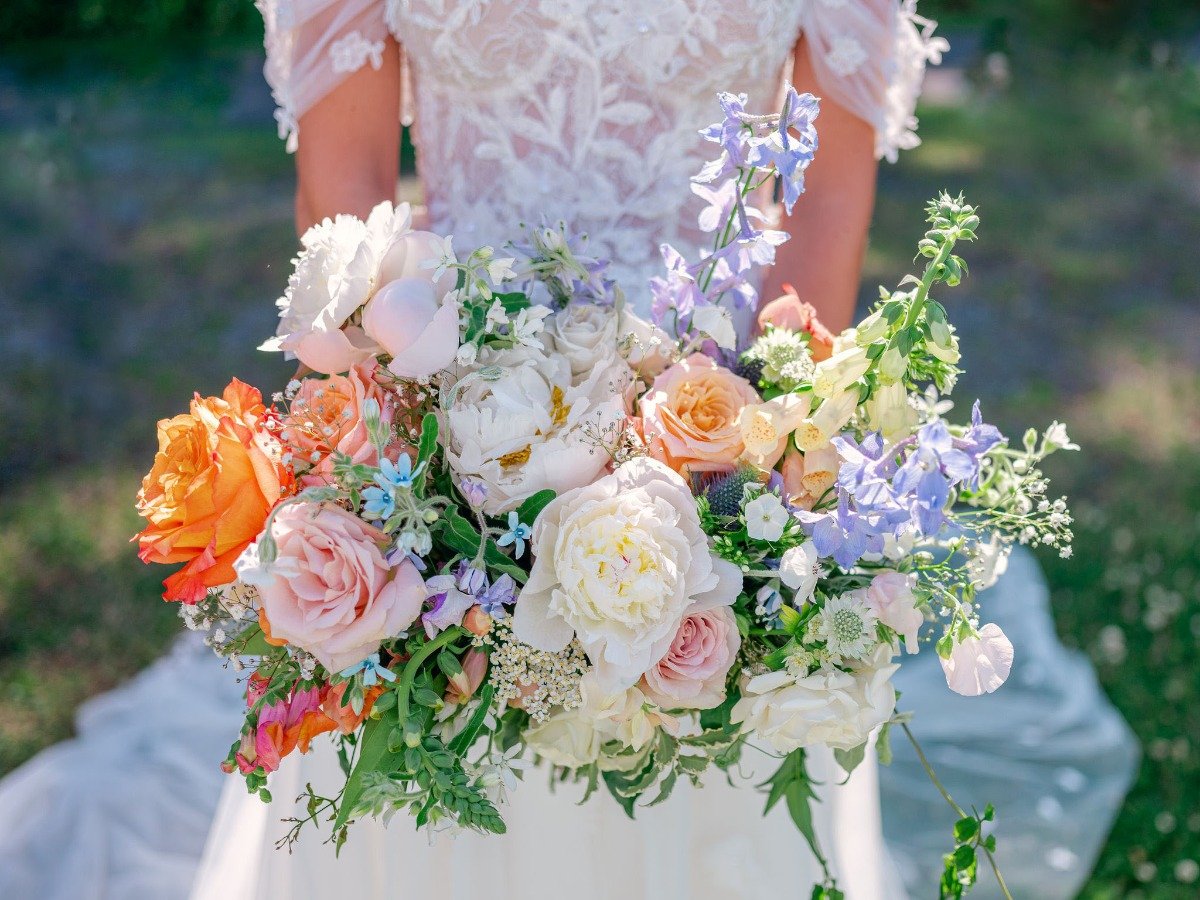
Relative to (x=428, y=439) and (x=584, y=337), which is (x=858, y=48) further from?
(x=428, y=439)

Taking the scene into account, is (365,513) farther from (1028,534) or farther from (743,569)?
(1028,534)

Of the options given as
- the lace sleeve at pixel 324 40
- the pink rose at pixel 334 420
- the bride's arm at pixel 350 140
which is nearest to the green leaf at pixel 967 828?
the pink rose at pixel 334 420

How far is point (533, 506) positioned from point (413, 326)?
223mm

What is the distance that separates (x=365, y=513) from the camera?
45.6 inches

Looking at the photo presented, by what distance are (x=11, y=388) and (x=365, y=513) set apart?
4.43 m

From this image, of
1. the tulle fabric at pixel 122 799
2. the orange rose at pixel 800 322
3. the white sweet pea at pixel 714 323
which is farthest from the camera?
the tulle fabric at pixel 122 799

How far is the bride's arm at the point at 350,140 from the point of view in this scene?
1947mm

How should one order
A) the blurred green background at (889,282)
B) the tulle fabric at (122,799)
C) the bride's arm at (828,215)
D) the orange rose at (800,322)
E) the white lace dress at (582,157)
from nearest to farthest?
1. the orange rose at (800,322)
2. the white lace dress at (582,157)
3. the bride's arm at (828,215)
4. the tulle fabric at (122,799)
5. the blurred green background at (889,282)

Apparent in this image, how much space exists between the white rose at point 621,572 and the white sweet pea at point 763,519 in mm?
49

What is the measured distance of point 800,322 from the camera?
1.45 metres

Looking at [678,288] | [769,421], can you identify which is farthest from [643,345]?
[769,421]

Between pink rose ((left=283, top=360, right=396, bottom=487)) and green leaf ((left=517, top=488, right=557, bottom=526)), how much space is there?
6.3 inches

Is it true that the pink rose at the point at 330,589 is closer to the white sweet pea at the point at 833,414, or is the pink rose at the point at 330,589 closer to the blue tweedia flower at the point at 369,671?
the blue tweedia flower at the point at 369,671

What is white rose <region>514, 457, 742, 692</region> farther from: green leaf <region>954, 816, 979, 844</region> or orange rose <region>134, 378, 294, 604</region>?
green leaf <region>954, 816, 979, 844</region>
